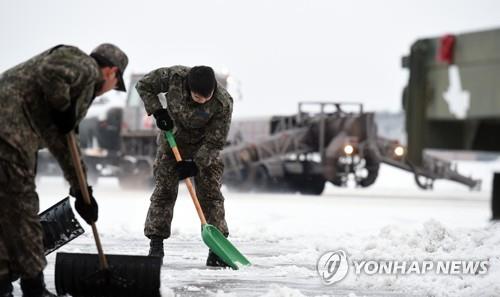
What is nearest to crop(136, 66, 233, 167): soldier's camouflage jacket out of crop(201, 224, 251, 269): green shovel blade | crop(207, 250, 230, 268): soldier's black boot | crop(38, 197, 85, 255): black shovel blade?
crop(201, 224, 251, 269): green shovel blade

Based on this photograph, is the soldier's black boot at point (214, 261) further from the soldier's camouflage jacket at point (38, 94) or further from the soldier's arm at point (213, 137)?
the soldier's camouflage jacket at point (38, 94)

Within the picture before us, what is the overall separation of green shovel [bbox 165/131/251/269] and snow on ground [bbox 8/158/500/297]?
128mm

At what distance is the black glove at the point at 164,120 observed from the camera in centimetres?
701

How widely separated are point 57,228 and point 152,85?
165 centimetres

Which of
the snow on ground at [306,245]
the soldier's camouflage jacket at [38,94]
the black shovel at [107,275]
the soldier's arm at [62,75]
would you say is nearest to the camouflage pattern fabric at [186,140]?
the snow on ground at [306,245]

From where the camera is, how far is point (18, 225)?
501 cm

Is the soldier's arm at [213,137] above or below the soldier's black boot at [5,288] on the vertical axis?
above

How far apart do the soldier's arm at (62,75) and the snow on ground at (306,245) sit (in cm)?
144

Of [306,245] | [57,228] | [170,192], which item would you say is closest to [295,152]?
[306,245]

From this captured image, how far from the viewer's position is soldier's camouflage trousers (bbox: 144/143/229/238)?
7.34m

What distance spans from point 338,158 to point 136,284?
15392 millimetres

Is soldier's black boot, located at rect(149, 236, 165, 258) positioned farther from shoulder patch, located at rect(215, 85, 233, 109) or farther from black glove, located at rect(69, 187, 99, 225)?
black glove, located at rect(69, 187, 99, 225)

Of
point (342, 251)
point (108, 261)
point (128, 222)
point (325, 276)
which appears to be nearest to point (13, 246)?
point (108, 261)

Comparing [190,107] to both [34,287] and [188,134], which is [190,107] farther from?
[34,287]
